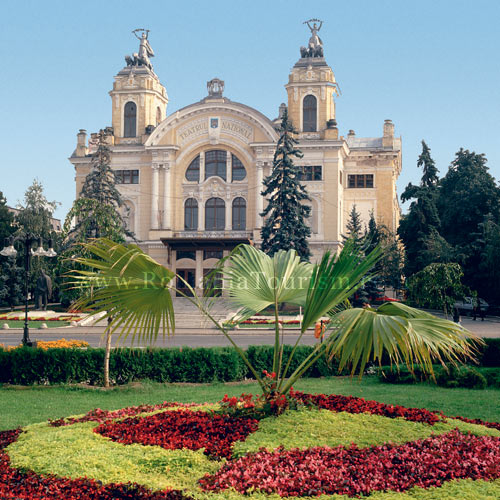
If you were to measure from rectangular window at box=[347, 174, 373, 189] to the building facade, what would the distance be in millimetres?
1064

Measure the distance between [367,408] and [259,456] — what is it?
100 inches

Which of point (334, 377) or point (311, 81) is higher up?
point (311, 81)

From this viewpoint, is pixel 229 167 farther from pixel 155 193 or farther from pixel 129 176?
pixel 129 176

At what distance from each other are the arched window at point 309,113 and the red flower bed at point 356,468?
4797 centimetres

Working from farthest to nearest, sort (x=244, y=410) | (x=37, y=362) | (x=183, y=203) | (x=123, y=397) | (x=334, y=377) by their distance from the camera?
1. (x=183, y=203)
2. (x=334, y=377)
3. (x=37, y=362)
4. (x=123, y=397)
5. (x=244, y=410)

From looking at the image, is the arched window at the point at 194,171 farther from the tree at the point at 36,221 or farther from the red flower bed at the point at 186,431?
the red flower bed at the point at 186,431

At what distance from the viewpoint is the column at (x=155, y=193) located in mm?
52656

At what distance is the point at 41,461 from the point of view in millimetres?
6582

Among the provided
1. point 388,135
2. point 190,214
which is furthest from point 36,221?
point 388,135

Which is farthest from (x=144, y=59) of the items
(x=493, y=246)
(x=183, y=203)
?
(x=493, y=246)

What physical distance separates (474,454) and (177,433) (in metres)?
3.44

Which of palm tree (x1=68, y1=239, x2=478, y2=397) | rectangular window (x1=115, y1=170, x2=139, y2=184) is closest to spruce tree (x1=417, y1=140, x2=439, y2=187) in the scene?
rectangular window (x1=115, y1=170, x2=139, y2=184)

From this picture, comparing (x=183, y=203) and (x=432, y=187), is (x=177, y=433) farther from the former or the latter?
(x=432, y=187)

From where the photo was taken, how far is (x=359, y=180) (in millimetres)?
56344
